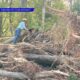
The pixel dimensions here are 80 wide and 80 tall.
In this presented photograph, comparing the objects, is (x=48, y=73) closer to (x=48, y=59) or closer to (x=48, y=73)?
(x=48, y=73)

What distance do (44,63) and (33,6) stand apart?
32.4ft

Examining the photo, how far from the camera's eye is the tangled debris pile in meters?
9.59

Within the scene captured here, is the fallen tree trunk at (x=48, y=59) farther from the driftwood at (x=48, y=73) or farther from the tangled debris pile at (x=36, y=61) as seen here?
the driftwood at (x=48, y=73)

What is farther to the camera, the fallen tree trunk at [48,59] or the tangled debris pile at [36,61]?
the fallen tree trunk at [48,59]

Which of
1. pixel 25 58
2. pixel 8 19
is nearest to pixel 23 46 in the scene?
pixel 25 58

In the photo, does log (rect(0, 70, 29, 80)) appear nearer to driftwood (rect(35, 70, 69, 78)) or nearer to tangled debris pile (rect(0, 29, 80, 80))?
tangled debris pile (rect(0, 29, 80, 80))

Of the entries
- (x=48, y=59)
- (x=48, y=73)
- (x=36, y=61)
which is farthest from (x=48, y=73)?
(x=36, y=61)

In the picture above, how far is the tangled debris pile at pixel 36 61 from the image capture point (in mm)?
9586

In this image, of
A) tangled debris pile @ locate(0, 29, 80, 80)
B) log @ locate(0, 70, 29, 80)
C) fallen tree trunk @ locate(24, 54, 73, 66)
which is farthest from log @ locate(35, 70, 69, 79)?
fallen tree trunk @ locate(24, 54, 73, 66)

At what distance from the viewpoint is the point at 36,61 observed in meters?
10.5

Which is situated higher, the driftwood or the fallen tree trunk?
the fallen tree trunk

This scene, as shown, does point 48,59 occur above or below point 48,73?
above

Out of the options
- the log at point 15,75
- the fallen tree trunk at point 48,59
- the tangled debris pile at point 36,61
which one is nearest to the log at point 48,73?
the tangled debris pile at point 36,61

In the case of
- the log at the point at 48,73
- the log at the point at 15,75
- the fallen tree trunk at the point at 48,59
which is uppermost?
the fallen tree trunk at the point at 48,59
